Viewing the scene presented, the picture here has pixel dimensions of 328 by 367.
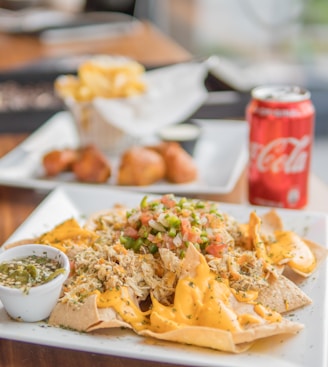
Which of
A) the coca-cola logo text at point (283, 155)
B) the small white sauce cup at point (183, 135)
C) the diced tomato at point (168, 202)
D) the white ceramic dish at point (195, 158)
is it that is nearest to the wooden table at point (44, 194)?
the white ceramic dish at point (195, 158)

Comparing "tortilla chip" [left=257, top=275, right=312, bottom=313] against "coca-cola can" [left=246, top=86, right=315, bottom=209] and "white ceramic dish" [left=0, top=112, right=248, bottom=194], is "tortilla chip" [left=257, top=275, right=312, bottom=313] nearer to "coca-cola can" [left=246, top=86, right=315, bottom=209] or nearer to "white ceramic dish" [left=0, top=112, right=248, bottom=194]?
"coca-cola can" [left=246, top=86, right=315, bottom=209]

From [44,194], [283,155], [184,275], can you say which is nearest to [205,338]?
[184,275]

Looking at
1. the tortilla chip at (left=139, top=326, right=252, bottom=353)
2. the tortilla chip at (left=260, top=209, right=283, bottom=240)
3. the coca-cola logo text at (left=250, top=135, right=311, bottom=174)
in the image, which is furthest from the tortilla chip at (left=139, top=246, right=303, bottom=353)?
the coca-cola logo text at (left=250, top=135, right=311, bottom=174)

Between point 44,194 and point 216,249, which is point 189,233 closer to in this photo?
point 216,249

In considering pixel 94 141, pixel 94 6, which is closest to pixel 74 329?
pixel 94 141

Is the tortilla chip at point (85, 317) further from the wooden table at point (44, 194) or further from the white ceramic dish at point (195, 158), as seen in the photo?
the white ceramic dish at point (195, 158)

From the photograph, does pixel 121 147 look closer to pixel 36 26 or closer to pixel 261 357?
pixel 261 357
